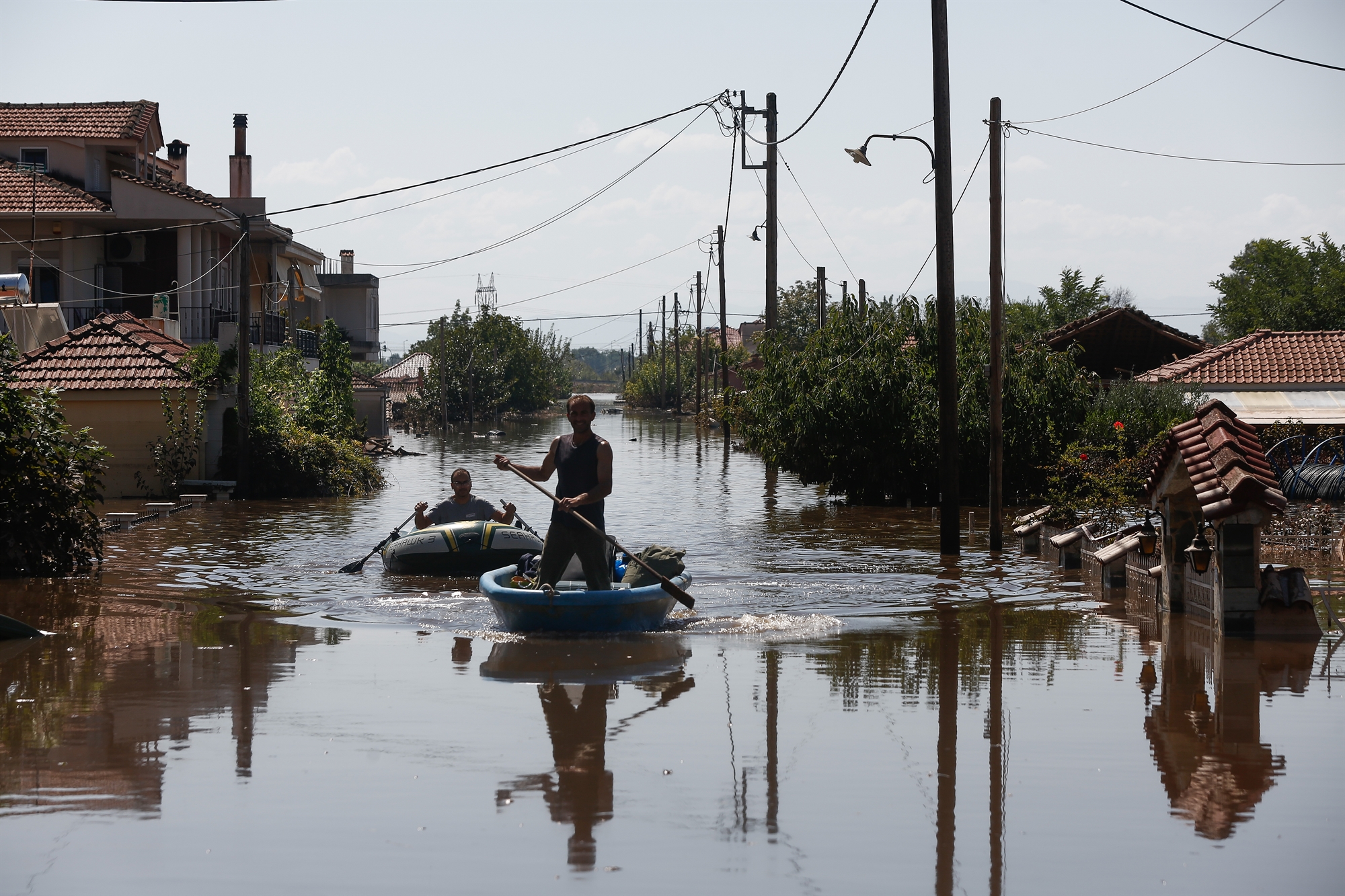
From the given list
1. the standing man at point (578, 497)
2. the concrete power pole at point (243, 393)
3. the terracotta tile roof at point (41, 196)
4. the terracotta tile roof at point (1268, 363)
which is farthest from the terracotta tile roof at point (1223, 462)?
the terracotta tile roof at point (41, 196)

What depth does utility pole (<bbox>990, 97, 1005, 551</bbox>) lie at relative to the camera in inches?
721

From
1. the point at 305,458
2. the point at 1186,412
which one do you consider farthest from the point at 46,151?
the point at 1186,412

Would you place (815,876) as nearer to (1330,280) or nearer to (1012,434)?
(1012,434)

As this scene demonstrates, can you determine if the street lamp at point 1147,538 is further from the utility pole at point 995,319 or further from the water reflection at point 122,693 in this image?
the water reflection at point 122,693

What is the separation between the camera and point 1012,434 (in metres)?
25.0

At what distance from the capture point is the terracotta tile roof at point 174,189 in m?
37.5

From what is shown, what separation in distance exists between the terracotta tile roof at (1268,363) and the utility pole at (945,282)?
12189mm

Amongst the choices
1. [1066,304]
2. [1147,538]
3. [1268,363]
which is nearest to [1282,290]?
[1066,304]

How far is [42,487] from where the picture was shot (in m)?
15.6

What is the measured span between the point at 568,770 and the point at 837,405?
18.7m

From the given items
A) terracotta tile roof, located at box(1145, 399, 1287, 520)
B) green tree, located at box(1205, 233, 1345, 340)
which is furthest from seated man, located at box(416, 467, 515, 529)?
green tree, located at box(1205, 233, 1345, 340)

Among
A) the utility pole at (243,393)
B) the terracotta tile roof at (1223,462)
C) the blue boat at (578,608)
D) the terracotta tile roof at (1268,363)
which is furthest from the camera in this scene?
the terracotta tile roof at (1268,363)

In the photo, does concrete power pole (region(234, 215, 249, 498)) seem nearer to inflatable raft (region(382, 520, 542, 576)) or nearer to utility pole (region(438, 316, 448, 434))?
inflatable raft (region(382, 520, 542, 576))

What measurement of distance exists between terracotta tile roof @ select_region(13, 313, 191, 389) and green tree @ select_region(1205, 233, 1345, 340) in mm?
44165
